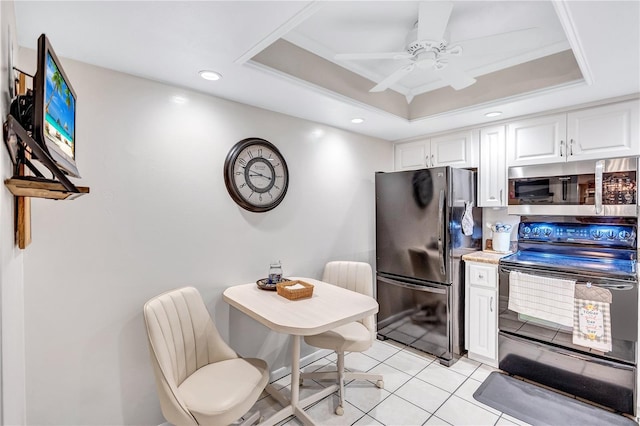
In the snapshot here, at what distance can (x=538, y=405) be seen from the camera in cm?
226

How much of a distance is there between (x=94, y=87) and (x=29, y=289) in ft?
3.81

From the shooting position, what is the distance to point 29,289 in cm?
162

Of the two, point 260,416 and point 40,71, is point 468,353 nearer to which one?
point 260,416

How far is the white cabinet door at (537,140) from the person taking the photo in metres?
2.61

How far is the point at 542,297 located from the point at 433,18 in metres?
2.22

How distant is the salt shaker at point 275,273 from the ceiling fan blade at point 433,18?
181cm

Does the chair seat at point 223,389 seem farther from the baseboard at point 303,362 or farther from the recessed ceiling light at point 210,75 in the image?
the recessed ceiling light at point 210,75

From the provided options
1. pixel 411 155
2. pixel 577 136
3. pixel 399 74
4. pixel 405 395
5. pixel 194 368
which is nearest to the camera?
pixel 399 74

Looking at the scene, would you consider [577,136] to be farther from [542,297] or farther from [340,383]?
[340,383]

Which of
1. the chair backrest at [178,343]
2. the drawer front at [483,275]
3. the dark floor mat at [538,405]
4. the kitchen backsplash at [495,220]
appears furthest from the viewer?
the kitchen backsplash at [495,220]

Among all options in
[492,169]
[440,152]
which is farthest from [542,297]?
[440,152]

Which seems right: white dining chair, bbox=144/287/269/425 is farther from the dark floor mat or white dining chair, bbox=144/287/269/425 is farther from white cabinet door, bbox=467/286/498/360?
white cabinet door, bbox=467/286/498/360

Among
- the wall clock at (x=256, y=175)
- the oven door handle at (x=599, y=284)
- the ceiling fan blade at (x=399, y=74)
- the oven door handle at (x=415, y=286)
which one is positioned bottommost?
the oven door handle at (x=415, y=286)

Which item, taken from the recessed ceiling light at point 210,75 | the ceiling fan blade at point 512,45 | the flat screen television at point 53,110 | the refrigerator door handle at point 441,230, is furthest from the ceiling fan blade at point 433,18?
the refrigerator door handle at point 441,230
